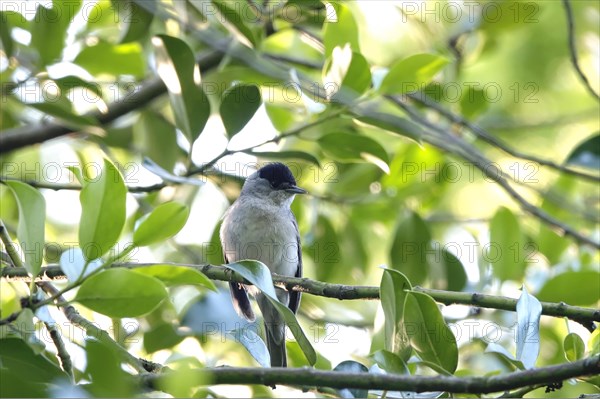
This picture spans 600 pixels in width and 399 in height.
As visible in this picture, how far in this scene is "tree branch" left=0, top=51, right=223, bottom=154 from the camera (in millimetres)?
4352

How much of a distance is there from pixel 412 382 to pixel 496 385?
187mm

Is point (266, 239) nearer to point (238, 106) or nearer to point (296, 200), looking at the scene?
point (296, 200)

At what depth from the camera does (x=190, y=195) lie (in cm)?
439

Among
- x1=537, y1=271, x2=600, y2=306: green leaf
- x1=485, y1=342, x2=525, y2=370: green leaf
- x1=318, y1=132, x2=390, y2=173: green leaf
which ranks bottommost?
x1=485, y1=342, x2=525, y2=370: green leaf

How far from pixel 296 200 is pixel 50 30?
2.01m

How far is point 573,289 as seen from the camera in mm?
3412

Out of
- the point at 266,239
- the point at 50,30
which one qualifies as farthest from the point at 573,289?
the point at 50,30

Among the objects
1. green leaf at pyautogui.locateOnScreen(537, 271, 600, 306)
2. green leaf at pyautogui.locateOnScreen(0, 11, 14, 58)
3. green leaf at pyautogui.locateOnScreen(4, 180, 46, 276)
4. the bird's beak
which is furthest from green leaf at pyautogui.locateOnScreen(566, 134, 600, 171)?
green leaf at pyautogui.locateOnScreen(0, 11, 14, 58)

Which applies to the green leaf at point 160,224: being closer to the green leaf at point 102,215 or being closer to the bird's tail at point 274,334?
the green leaf at point 102,215

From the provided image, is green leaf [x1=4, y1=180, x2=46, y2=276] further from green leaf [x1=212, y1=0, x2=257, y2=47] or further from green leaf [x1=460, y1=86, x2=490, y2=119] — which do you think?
green leaf [x1=460, y1=86, x2=490, y2=119]

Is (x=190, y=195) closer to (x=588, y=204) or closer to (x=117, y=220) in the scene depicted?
(x=117, y=220)

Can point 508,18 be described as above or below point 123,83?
above

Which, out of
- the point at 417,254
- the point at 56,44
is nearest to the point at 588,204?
the point at 417,254

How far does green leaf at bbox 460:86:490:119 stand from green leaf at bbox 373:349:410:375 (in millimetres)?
2541
